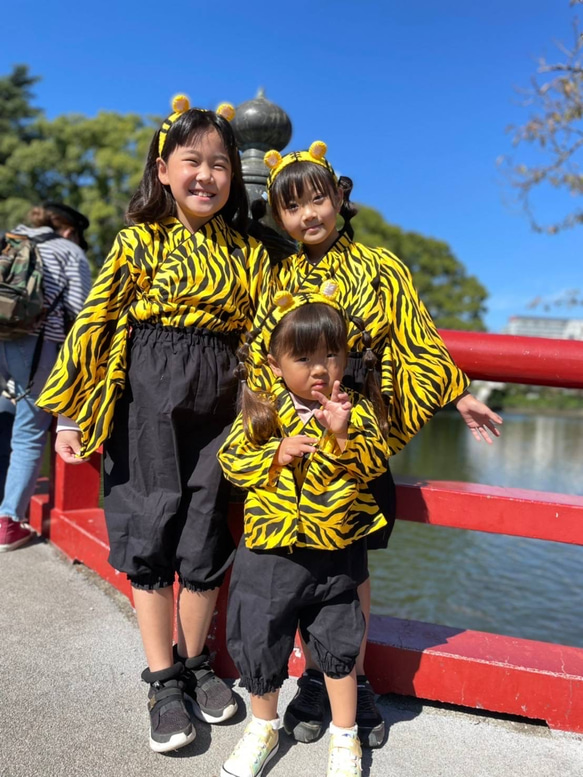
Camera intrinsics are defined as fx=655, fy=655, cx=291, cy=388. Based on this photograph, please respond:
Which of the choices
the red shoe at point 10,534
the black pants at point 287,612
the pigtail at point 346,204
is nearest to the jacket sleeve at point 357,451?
the black pants at point 287,612

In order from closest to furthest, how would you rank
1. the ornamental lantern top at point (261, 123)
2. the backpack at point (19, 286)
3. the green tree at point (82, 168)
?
the ornamental lantern top at point (261, 123)
the backpack at point (19, 286)
the green tree at point (82, 168)

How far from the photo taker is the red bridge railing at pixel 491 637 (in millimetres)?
1874

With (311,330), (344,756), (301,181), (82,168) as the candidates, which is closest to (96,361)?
(311,330)

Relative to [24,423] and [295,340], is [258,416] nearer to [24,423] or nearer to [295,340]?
[295,340]

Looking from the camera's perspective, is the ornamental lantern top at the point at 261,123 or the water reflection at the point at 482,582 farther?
the water reflection at the point at 482,582

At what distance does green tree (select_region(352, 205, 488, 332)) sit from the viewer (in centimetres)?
3034

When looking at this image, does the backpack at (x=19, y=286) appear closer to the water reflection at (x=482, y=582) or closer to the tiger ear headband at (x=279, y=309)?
the tiger ear headband at (x=279, y=309)

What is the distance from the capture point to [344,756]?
158cm

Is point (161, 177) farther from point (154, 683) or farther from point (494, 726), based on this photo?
point (494, 726)

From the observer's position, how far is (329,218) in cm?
175

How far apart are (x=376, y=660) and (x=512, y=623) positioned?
2709 millimetres

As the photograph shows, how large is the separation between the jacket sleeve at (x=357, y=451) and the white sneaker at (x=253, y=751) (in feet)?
2.15

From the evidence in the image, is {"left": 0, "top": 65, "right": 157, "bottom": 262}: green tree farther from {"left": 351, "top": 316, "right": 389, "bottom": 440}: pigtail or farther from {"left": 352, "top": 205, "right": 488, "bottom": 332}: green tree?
{"left": 351, "top": 316, "right": 389, "bottom": 440}: pigtail

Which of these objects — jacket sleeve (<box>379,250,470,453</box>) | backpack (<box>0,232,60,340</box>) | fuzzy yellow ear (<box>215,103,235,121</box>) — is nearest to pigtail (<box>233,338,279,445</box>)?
jacket sleeve (<box>379,250,470,453</box>)
